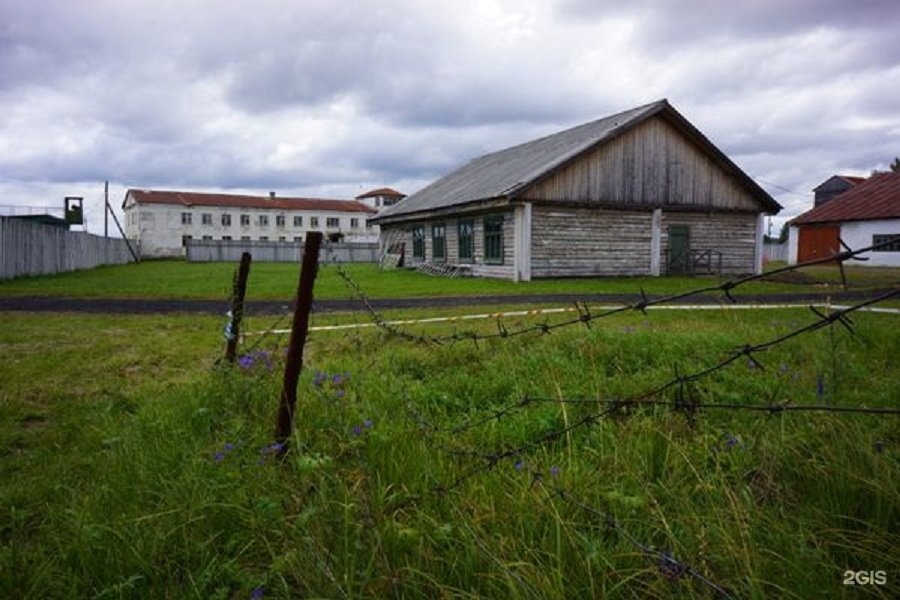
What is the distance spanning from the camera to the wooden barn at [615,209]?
2038cm

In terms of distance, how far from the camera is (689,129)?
22109 mm

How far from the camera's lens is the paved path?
38.4 feet

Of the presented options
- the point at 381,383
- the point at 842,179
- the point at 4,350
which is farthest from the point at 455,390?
the point at 842,179

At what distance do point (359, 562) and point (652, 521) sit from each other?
1245 mm


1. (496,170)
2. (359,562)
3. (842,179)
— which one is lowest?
(359,562)

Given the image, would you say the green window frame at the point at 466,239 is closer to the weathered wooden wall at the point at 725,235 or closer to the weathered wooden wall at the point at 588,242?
the weathered wooden wall at the point at 588,242

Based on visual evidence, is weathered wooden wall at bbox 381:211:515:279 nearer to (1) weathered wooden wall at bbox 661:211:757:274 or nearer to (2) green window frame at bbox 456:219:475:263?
(2) green window frame at bbox 456:219:475:263

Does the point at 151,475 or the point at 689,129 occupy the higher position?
the point at 689,129

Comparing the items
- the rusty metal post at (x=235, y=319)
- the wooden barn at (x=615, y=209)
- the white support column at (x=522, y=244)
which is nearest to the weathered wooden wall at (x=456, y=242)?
the wooden barn at (x=615, y=209)

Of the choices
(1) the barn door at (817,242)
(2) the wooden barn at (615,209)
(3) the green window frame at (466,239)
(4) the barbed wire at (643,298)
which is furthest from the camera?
(1) the barn door at (817,242)

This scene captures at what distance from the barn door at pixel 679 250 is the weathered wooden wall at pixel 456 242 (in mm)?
7062

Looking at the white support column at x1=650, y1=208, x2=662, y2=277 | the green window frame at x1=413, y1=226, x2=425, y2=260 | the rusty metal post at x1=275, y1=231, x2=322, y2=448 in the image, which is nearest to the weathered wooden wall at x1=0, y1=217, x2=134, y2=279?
the green window frame at x1=413, y1=226, x2=425, y2=260

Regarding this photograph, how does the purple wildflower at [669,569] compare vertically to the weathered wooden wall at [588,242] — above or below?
below

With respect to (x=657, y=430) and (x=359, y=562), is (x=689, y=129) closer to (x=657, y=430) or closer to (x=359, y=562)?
(x=657, y=430)
